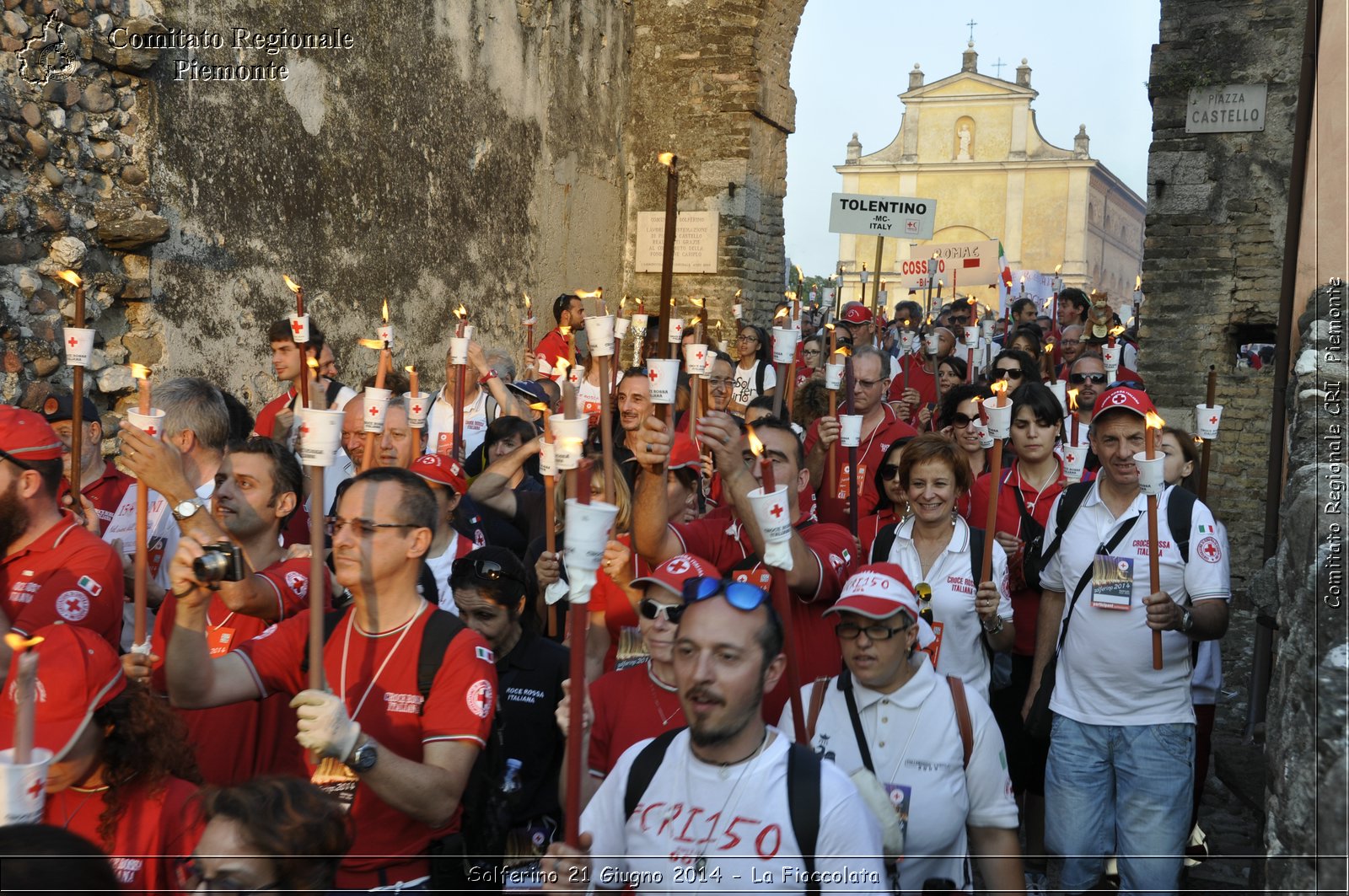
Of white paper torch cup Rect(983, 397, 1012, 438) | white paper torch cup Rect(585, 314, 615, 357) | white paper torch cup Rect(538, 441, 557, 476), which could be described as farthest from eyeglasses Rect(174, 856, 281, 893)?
white paper torch cup Rect(983, 397, 1012, 438)

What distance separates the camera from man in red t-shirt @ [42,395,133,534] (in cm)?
513

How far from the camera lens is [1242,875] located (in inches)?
203

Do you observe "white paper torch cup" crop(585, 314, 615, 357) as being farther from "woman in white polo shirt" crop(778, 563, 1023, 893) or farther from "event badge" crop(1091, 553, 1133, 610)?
"event badge" crop(1091, 553, 1133, 610)

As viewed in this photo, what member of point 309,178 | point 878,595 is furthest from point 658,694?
point 309,178

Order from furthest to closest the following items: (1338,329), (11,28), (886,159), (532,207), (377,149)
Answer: (886,159) → (532,207) → (377,149) → (11,28) → (1338,329)

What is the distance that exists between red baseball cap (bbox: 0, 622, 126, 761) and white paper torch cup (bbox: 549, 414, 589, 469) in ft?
3.76

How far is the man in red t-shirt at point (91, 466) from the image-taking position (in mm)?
5129

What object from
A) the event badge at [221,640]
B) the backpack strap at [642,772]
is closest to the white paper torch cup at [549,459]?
the event badge at [221,640]

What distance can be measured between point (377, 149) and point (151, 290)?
3.17 meters

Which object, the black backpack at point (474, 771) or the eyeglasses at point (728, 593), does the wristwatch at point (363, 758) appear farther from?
the eyeglasses at point (728, 593)

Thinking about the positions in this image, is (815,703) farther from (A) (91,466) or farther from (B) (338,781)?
(A) (91,466)

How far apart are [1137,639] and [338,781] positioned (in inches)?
110

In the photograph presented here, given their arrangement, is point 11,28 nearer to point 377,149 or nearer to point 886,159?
point 377,149

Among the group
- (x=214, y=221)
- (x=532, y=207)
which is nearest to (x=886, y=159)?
(x=532, y=207)
